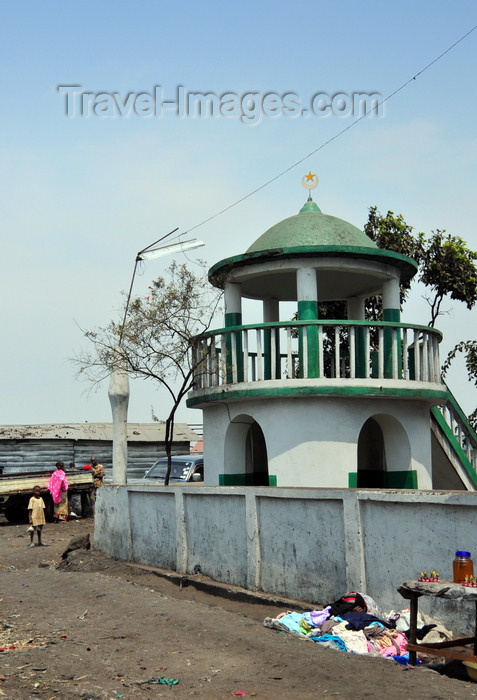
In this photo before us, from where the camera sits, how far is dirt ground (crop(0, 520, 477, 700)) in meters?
7.20

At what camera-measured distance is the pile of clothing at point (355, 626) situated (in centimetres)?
845

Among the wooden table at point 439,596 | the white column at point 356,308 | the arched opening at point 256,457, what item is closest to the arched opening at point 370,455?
the arched opening at point 256,457

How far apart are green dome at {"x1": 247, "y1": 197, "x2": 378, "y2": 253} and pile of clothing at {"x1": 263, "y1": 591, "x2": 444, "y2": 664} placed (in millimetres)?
6920

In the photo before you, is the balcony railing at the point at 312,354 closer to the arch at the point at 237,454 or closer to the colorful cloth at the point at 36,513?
the arch at the point at 237,454

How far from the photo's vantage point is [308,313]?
48.4 ft

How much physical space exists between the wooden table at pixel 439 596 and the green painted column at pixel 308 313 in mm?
6725

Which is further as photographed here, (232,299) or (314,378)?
(232,299)

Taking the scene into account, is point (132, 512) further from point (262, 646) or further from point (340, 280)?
point (262, 646)

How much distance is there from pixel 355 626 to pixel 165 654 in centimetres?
189

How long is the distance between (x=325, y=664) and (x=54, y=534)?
15800 millimetres

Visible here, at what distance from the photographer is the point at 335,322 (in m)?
14.2

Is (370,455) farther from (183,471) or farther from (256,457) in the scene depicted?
(183,471)

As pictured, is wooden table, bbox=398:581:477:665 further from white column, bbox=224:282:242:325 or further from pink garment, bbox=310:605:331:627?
white column, bbox=224:282:242:325

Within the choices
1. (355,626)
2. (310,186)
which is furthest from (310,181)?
(355,626)
